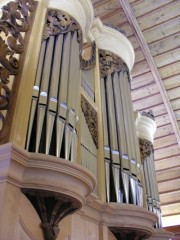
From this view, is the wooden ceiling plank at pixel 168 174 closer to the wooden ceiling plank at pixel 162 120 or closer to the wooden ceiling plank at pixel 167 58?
the wooden ceiling plank at pixel 162 120

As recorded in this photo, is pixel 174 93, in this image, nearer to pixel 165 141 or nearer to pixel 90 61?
pixel 165 141

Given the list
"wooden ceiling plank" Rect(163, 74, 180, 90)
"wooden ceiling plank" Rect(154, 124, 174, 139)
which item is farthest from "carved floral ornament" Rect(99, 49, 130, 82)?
"wooden ceiling plank" Rect(154, 124, 174, 139)

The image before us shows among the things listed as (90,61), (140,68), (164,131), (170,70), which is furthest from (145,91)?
(90,61)

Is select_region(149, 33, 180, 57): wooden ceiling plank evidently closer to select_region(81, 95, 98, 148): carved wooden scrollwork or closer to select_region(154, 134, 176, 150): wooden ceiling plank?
select_region(154, 134, 176, 150): wooden ceiling plank

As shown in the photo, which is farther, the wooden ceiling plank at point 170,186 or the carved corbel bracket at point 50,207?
the wooden ceiling plank at point 170,186

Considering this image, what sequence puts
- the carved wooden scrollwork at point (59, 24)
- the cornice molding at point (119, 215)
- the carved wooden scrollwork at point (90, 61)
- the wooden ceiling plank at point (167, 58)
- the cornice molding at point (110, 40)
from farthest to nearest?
1. the wooden ceiling plank at point (167, 58)
2. the cornice molding at point (110, 40)
3. the carved wooden scrollwork at point (90, 61)
4. the carved wooden scrollwork at point (59, 24)
5. the cornice molding at point (119, 215)

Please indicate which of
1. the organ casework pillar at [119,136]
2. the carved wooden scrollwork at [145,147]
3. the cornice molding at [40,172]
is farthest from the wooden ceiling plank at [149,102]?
the cornice molding at [40,172]

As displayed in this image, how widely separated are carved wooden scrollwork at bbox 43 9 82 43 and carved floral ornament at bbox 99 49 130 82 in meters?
0.96

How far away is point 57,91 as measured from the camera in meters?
2.65

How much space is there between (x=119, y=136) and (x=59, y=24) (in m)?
1.38

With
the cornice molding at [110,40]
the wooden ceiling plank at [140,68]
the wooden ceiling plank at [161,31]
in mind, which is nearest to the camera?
the cornice molding at [110,40]

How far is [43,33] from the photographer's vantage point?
3.08 metres

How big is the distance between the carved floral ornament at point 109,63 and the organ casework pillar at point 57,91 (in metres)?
0.97

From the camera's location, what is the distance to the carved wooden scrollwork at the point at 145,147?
513 centimetres
